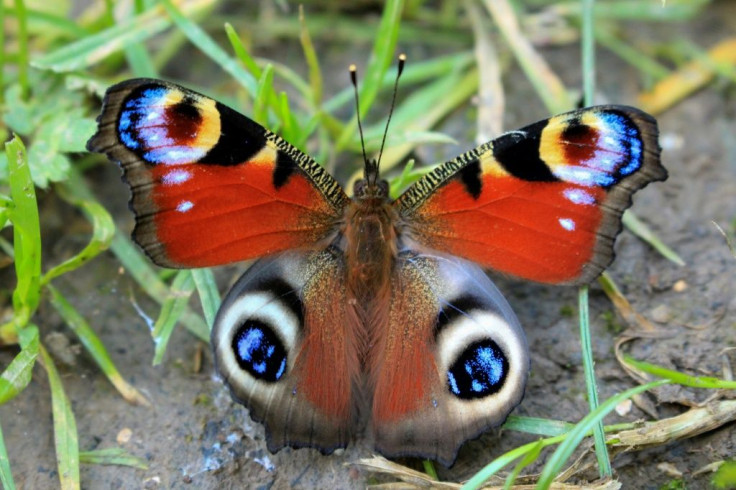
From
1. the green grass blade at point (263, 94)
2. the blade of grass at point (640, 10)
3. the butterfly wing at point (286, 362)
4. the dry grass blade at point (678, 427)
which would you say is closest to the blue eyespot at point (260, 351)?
the butterfly wing at point (286, 362)

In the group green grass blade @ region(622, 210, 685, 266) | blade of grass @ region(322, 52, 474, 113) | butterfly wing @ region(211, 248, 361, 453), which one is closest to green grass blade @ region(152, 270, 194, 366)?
butterfly wing @ region(211, 248, 361, 453)

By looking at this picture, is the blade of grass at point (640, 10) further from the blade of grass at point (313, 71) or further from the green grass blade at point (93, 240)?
the green grass blade at point (93, 240)

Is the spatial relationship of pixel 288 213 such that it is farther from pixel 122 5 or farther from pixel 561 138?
Result: pixel 122 5

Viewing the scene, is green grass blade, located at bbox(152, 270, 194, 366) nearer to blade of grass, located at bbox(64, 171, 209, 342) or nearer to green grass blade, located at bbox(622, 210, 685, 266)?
blade of grass, located at bbox(64, 171, 209, 342)

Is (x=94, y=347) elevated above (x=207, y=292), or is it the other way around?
(x=207, y=292)

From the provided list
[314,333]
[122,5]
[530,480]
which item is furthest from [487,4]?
[530,480]

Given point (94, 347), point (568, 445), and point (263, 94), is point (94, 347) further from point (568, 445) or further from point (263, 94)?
point (568, 445)

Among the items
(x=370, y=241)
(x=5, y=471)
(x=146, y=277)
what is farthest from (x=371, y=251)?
(x=5, y=471)
